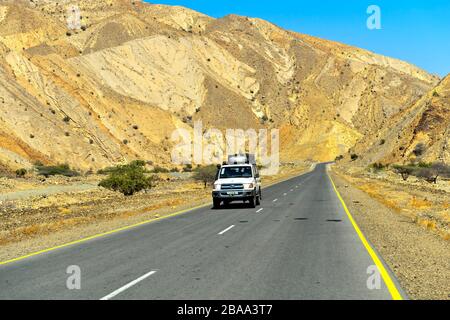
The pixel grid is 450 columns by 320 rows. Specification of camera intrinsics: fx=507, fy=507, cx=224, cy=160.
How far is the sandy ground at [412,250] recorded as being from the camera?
27.5 ft

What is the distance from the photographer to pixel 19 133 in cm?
5909

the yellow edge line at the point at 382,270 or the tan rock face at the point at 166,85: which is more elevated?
the tan rock face at the point at 166,85

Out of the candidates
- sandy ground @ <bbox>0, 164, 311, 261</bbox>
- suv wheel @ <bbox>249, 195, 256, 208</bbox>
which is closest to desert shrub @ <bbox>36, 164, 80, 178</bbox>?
sandy ground @ <bbox>0, 164, 311, 261</bbox>

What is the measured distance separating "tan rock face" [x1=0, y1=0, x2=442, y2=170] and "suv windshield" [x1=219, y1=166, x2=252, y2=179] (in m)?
32.5

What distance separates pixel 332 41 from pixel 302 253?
17729 cm

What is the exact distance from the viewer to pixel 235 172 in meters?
26.7

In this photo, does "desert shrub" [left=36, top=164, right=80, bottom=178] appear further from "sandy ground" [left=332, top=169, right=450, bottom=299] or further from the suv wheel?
"sandy ground" [left=332, top=169, right=450, bottom=299]

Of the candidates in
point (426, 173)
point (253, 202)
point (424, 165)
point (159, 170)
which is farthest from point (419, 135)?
point (253, 202)

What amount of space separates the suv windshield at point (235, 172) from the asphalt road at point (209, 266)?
359 inches

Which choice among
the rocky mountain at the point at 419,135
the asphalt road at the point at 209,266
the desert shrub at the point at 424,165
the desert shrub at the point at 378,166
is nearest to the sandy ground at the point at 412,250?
the asphalt road at the point at 209,266

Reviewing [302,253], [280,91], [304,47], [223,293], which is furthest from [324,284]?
[304,47]

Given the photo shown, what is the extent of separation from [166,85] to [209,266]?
309 ft

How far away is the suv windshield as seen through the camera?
26.3 metres

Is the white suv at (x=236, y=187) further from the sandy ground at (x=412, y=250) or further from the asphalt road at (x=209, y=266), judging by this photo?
the asphalt road at (x=209, y=266)
